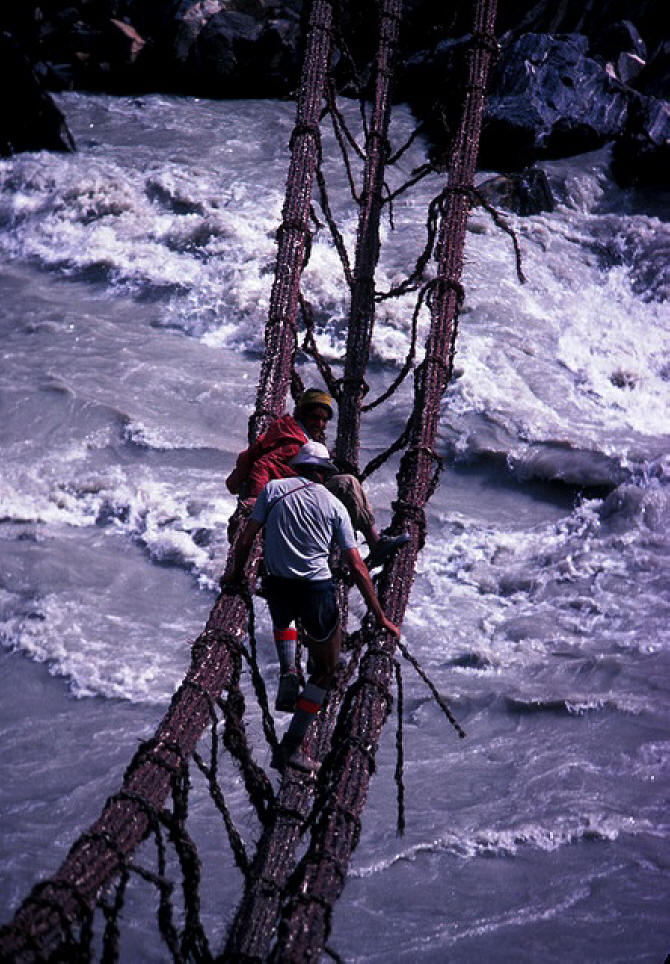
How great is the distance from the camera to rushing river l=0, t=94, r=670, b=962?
543cm

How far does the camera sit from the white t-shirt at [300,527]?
3.31 m

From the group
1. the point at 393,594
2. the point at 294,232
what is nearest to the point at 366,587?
the point at 393,594

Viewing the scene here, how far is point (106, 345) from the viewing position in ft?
36.2

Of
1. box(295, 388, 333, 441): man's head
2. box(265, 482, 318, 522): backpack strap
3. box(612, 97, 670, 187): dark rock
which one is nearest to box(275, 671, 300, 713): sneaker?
box(265, 482, 318, 522): backpack strap

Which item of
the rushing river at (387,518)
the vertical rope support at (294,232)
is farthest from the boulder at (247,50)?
the vertical rope support at (294,232)

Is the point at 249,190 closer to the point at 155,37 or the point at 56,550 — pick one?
the point at 155,37

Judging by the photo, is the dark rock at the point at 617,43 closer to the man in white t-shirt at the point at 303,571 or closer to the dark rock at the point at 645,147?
the dark rock at the point at 645,147

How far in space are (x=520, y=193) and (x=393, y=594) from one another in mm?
11431

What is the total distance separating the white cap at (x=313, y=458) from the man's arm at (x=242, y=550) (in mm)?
265

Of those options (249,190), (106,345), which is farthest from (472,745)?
(249,190)

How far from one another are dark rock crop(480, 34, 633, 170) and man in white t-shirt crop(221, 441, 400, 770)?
12.9 meters

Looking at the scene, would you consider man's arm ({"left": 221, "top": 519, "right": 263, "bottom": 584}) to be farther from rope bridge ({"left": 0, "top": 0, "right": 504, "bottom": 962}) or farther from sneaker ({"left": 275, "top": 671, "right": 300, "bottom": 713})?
sneaker ({"left": 275, "top": 671, "right": 300, "bottom": 713})

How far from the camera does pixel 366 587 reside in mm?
3250

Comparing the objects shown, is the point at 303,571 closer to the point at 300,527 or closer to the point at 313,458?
the point at 300,527
